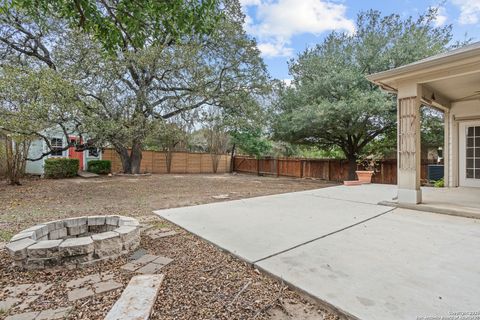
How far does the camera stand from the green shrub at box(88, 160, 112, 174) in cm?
1280

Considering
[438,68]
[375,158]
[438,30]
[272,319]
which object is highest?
[438,30]

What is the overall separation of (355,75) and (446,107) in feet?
11.0

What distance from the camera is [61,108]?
25.4 ft

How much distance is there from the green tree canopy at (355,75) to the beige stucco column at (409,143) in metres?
3.82

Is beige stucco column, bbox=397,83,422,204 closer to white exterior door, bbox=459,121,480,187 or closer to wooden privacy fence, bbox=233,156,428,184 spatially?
white exterior door, bbox=459,121,480,187

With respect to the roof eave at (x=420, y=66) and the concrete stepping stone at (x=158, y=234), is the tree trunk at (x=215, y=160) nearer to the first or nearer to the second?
the roof eave at (x=420, y=66)

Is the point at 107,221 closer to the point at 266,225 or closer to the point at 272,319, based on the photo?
the point at 266,225

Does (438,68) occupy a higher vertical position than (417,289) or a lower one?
higher

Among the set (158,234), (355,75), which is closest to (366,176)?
(355,75)

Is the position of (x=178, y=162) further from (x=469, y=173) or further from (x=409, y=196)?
(x=469, y=173)

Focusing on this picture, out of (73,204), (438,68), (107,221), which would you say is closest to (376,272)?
(107,221)

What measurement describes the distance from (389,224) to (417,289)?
1.96 metres

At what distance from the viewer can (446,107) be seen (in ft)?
21.6

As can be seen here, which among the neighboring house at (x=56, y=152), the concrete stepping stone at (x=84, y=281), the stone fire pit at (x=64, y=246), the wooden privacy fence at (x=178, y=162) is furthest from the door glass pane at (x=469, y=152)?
the neighboring house at (x=56, y=152)
